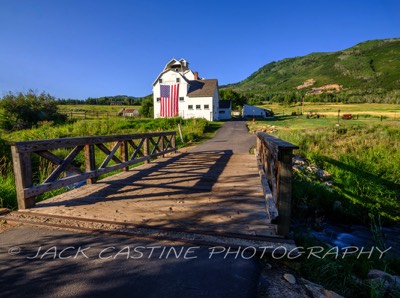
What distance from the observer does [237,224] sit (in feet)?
10.5

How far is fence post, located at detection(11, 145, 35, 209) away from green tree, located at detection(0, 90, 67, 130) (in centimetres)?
2421

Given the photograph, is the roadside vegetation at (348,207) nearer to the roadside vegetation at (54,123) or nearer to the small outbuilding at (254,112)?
the roadside vegetation at (54,123)

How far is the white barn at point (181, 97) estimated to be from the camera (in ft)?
123

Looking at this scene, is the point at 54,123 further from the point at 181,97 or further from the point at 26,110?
the point at 181,97

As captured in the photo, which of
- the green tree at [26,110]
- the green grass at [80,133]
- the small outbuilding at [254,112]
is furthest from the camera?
the small outbuilding at [254,112]

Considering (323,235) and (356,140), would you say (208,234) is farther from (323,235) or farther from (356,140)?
(356,140)

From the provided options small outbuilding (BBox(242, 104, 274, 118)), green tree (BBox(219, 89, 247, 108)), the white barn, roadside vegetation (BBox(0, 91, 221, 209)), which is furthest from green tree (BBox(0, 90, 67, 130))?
green tree (BBox(219, 89, 247, 108))

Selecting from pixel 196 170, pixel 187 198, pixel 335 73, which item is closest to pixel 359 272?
pixel 187 198

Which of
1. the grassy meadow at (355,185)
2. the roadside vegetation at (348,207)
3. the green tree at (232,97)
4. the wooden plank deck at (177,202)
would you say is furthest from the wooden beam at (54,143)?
the green tree at (232,97)

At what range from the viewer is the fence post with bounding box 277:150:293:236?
114 inches

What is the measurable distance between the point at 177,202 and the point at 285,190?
1.97m

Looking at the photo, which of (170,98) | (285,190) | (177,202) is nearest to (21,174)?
(177,202)

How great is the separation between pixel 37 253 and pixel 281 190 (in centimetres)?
295

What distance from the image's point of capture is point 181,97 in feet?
126
